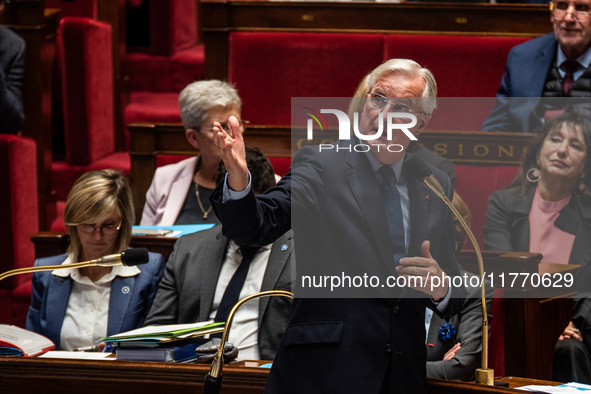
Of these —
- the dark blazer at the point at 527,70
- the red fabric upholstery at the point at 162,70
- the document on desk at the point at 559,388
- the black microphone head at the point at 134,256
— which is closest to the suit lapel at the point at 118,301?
the black microphone head at the point at 134,256

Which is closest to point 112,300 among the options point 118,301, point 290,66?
point 118,301

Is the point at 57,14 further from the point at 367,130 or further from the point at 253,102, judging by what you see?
the point at 367,130

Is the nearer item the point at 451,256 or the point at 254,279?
the point at 451,256

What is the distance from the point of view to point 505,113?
72.2 inches

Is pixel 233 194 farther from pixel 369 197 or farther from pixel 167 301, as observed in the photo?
pixel 167 301

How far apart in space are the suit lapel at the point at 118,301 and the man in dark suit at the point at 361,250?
2.28 ft

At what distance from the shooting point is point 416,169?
3.04ft

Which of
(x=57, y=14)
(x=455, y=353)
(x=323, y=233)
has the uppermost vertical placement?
(x=57, y=14)

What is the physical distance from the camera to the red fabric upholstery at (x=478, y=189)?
1199 mm

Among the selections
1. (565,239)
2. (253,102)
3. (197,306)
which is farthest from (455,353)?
(253,102)

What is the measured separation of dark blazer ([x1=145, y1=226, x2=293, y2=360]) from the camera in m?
1.43

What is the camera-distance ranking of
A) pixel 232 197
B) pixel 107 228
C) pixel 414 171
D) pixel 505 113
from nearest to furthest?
pixel 232 197
pixel 414 171
pixel 107 228
pixel 505 113

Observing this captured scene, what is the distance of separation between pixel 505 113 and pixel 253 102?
32.5 inches

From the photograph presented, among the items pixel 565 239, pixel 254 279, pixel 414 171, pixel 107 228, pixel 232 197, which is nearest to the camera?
pixel 232 197
